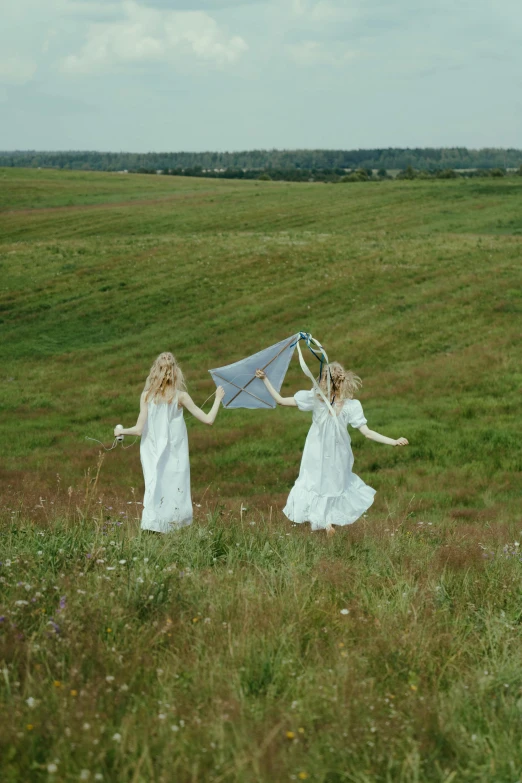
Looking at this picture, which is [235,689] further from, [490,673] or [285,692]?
[490,673]

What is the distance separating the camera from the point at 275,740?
13.0ft

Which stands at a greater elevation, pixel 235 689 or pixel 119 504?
pixel 235 689

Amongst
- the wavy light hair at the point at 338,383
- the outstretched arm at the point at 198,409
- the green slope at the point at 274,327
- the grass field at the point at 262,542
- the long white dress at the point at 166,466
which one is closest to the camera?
the grass field at the point at 262,542

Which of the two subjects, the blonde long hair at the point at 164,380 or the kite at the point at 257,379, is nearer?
the blonde long hair at the point at 164,380

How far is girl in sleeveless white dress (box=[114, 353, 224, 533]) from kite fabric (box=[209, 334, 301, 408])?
0.35 meters

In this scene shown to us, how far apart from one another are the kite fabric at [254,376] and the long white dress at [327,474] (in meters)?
0.38

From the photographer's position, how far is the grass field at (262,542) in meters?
4.07

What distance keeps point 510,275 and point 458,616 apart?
26887mm

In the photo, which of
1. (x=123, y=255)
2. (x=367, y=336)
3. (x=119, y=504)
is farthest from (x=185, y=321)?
(x=119, y=504)

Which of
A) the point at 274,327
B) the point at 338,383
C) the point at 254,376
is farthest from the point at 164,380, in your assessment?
the point at 274,327

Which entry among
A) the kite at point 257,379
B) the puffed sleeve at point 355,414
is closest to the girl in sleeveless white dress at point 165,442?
the kite at point 257,379

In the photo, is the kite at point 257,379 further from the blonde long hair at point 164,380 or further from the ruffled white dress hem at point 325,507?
the ruffled white dress hem at point 325,507

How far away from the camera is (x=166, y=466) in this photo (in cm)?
985

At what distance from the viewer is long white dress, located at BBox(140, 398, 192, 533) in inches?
383
